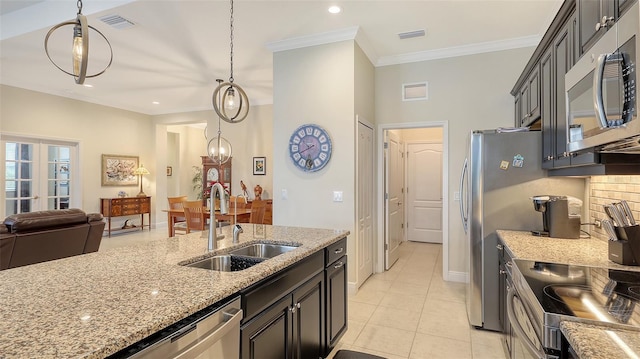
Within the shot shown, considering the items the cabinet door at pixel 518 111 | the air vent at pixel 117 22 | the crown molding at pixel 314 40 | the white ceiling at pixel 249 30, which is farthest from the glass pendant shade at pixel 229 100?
the cabinet door at pixel 518 111

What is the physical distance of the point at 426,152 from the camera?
21.6 feet

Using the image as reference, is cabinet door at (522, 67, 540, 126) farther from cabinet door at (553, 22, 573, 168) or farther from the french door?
the french door

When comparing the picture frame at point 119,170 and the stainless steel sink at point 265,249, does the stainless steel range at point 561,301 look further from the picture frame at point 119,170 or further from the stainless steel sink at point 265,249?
the picture frame at point 119,170

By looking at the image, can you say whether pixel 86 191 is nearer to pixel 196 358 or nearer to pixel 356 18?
pixel 356 18

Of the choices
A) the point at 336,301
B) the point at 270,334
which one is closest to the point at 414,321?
the point at 336,301

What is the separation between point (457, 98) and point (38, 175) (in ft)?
25.3

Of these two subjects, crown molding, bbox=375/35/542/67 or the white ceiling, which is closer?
A: the white ceiling

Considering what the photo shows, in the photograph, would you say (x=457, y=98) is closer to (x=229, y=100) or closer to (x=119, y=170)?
(x=229, y=100)

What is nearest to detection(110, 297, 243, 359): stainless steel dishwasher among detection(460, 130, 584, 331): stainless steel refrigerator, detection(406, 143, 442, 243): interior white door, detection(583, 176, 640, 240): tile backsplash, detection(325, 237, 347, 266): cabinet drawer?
detection(325, 237, 347, 266): cabinet drawer

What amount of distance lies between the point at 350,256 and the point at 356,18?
2.63 metres

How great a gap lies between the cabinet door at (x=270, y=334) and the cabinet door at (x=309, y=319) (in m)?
0.09

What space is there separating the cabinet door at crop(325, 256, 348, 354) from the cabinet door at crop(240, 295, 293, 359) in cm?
56

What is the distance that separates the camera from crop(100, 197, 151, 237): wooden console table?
7.22 metres

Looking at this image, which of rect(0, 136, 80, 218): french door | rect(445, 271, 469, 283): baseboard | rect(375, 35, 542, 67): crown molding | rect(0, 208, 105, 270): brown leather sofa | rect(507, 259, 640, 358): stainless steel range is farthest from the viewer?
rect(0, 136, 80, 218): french door
